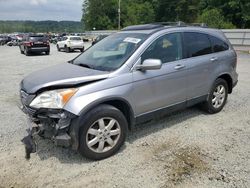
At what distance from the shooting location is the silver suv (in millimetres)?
3771

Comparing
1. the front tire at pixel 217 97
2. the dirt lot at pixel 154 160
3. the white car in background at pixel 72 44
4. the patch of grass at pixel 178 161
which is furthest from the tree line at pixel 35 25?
the patch of grass at pixel 178 161

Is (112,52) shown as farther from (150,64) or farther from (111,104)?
(111,104)

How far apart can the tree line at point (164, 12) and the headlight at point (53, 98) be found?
33931 mm

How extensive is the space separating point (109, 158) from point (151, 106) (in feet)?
3.50

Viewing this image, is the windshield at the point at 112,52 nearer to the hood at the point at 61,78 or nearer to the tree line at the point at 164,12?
the hood at the point at 61,78

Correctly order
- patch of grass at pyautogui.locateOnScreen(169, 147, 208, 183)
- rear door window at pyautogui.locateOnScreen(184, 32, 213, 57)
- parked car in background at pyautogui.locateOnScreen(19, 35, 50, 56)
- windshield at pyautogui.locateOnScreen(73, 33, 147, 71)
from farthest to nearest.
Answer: parked car in background at pyautogui.locateOnScreen(19, 35, 50, 56) < rear door window at pyautogui.locateOnScreen(184, 32, 213, 57) < windshield at pyautogui.locateOnScreen(73, 33, 147, 71) < patch of grass at pyautogui.locateOnScreen(169, 147, 208, 183)

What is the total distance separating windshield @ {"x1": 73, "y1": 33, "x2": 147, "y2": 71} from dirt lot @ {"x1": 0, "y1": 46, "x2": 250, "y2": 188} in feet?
4.26

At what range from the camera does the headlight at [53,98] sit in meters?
3.73

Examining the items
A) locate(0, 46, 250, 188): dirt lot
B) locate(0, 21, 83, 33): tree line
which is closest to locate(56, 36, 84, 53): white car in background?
locate(0, 46, 250, 188): dirt lot

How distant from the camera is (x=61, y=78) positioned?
3965mm

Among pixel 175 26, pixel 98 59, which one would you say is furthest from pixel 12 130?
pixel 175 26

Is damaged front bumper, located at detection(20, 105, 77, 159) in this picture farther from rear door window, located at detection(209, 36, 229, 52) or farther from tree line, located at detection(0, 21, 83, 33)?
tree line, located at detection(0, 21, 83, 33)

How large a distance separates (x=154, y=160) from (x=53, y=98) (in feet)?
5.34

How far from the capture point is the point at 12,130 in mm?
5195
